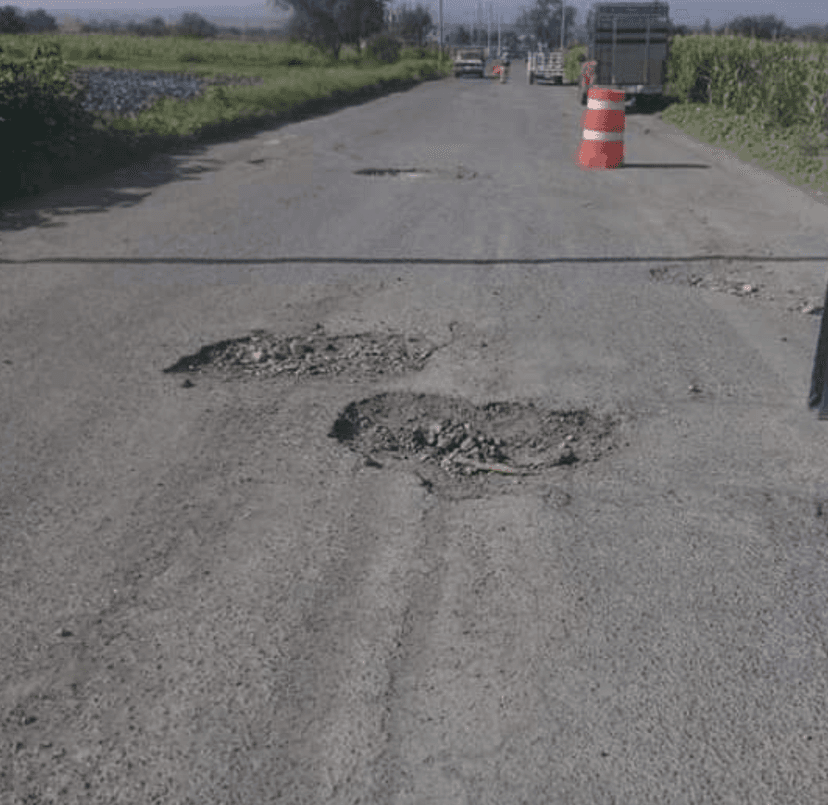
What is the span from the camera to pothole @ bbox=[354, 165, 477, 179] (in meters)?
14.2

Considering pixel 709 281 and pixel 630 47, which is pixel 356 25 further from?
pixel 709 281

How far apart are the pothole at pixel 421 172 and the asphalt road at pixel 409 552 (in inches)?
230

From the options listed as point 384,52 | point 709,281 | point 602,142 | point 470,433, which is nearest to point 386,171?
point 602,142

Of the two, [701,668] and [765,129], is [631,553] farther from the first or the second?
[765,129]

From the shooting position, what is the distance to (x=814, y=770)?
283 centimetres

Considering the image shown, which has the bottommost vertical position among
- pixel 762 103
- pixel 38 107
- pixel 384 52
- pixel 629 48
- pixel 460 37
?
pixel 762 103

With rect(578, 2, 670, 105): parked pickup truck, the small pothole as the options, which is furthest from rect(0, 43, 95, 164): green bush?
rect(578, 2, 670, 105): parked pickup truck

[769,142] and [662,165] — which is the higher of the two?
[769,142]

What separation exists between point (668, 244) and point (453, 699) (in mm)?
7321

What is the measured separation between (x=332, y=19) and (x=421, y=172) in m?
72.5

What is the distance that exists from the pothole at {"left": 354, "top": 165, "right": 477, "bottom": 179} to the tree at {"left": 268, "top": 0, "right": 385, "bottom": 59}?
6983cm

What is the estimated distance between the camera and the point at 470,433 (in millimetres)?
5094

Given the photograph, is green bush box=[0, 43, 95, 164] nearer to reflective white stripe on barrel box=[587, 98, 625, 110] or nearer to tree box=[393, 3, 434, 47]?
reflective white stripe on barrel box=[587, 98, 625, 110]

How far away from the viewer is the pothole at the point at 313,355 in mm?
6047
